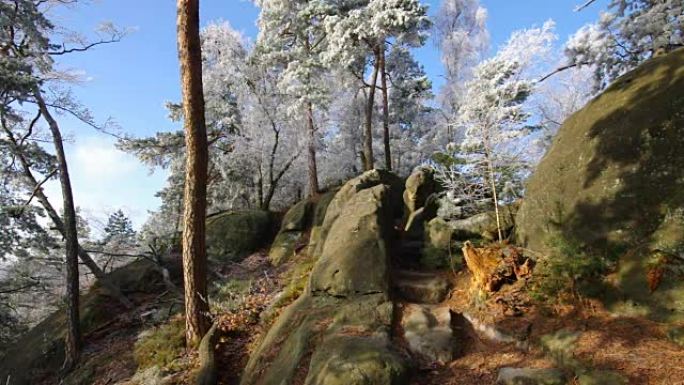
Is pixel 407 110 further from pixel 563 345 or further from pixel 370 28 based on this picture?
pixel 563 345

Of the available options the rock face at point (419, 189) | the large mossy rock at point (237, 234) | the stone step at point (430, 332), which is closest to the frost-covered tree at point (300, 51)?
the large mossy rock at point (237, 234)

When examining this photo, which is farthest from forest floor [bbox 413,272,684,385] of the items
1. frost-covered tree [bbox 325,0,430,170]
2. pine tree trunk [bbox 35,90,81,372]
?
frost-covered tree [bbox 325,0,430,170]

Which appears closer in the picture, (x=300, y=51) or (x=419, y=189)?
(x=419, y=189)

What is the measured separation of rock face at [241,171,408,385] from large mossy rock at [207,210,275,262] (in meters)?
6.89

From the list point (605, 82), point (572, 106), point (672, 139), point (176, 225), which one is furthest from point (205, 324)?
point (176, 225)

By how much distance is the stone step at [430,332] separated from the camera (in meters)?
5.29

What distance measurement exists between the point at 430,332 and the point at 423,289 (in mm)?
1483

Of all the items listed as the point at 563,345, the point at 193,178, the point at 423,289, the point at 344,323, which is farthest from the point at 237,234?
the point at 563,345

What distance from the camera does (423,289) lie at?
7027 mm

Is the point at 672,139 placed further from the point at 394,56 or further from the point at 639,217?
the point at 394,56

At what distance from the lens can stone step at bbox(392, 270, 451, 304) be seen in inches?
273

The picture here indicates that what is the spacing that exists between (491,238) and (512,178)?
4.57 ft

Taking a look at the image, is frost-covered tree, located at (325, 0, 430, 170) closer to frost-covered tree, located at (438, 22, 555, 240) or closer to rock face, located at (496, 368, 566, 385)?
frost-covered tree, located at (438, 22, 555, 240)

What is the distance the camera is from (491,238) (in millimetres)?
Result: 8383
